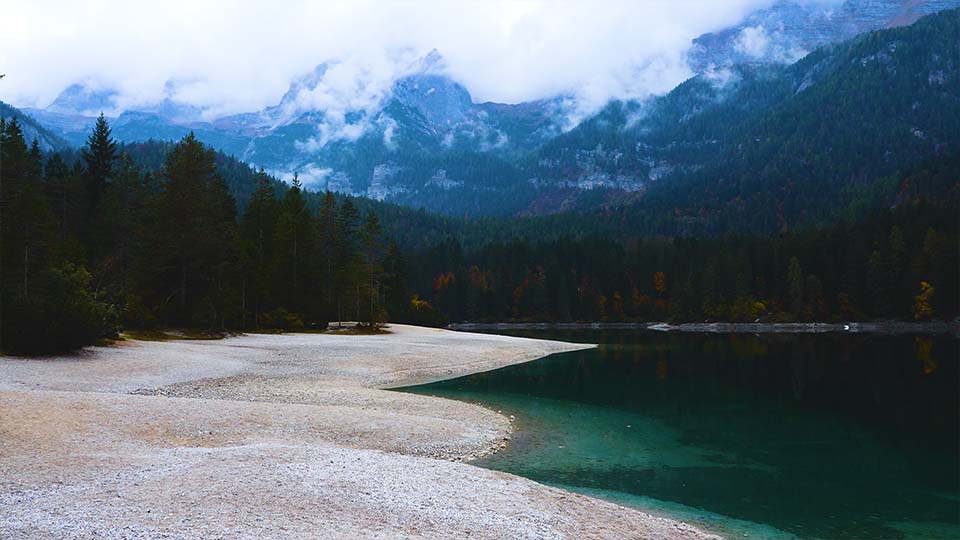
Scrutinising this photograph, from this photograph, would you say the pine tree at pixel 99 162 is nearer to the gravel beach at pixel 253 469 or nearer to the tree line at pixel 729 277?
the gravel beach at pixel 253 469

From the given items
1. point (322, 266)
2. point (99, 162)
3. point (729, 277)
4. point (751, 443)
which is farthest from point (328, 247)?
point (729, 277)

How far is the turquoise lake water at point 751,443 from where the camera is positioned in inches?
647

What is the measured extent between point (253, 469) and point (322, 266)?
224 feet

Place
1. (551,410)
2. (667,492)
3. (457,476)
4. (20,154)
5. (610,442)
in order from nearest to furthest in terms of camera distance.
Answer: (457,476)
(667,492)
(610,442)
(551,410)
(20,154)

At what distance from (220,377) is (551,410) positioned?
16.3 m

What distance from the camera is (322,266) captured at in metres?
80.1

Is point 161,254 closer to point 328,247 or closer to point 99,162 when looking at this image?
point 328,247

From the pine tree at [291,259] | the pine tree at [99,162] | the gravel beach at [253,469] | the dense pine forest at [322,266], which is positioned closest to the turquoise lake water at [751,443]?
the gravel beach at [253,469]

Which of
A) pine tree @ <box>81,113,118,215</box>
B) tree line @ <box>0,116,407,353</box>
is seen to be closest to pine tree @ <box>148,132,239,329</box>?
tree line @ <box>0,116,407,353</box>

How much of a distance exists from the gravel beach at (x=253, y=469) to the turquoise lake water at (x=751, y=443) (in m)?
2.48

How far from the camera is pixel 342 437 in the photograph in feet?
66.8

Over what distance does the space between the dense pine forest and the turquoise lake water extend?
25.0m

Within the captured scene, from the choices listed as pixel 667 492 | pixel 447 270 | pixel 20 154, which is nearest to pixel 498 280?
pixel 447 270

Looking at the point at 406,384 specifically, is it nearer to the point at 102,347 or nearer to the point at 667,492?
the point at 102,347
